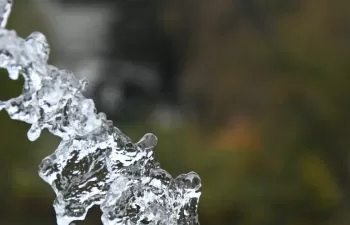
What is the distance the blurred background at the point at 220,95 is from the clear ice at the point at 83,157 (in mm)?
424

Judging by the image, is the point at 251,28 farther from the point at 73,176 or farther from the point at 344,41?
the point at 73,176

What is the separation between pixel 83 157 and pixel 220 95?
554 millimetres

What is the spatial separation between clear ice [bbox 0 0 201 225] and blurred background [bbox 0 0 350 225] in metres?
0.42

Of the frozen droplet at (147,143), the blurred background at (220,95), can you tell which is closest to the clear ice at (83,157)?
the frozen droplet at (147,143)

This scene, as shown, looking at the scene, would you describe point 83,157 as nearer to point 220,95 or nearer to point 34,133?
point 34,133

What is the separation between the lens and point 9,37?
0.40 feet

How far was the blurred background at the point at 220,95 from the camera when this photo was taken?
23.2 inches

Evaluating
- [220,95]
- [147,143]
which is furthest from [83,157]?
[220,95]

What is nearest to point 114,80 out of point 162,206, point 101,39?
point 101,39

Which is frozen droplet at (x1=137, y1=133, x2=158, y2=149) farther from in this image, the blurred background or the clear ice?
the blurred background

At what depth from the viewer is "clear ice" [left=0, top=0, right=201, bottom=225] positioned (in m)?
0.13

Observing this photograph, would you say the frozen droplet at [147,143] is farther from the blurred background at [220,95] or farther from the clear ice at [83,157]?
the blurred background at [220,95]

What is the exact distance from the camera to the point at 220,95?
0.69 meters

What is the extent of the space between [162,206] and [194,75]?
0.56m
